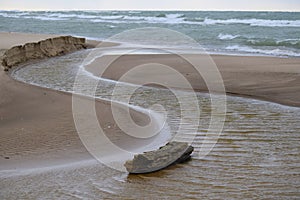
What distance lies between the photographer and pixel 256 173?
4.20m

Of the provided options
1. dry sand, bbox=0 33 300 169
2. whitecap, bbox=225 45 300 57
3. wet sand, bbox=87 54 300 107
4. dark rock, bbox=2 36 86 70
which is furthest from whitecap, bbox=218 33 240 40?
dry sand, bbox=0 33 300 169

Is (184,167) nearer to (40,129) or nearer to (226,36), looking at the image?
(40,129)

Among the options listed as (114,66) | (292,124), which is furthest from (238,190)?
(114,66)

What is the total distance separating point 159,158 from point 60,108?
2907 millimetres

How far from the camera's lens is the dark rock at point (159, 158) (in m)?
→ 4.25

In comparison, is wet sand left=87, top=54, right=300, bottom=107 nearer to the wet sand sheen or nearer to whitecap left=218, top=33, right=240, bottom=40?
the wet sand sheen

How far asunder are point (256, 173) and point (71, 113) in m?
3.24

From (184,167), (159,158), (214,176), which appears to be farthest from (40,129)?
(214,176)

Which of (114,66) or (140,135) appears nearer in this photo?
(140,135)

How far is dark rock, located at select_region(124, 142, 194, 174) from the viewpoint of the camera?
13.9 feet

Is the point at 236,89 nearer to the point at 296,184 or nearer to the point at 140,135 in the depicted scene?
the point at 140,135

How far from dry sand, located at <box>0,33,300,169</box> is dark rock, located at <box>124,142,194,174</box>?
0.80 meters

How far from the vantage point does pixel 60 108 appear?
22.4 ft

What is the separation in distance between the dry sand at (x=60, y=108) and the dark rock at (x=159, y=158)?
2.61 feet
